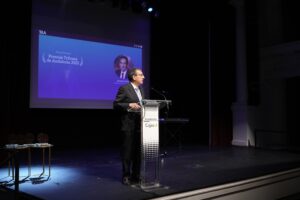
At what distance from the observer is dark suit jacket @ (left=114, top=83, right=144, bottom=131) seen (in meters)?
3.47

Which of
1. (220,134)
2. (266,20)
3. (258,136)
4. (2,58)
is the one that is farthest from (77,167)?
(266,20)

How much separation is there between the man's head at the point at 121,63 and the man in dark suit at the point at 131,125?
338 centimetres

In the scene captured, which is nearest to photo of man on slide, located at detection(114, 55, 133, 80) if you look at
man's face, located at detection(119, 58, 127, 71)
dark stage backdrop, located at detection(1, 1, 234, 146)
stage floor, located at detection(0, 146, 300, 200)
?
man's face, located at detection(119, 58, 127, 71)

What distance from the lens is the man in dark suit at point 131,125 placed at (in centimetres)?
346

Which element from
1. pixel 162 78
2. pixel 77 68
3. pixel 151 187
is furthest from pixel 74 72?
pixel 151 187

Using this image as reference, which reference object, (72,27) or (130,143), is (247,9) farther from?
(130,143)

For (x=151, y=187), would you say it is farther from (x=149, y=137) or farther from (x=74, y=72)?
(x=74, y=72)

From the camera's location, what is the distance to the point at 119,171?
14.6 feet

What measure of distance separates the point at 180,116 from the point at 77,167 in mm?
4167

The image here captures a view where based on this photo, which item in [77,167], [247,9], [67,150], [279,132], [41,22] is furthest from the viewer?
[247,9]

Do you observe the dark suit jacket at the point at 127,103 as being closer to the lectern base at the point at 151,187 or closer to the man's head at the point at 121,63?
the lectern base at the point at 151,187

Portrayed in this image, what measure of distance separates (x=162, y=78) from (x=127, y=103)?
4829mm

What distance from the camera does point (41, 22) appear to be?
611cm

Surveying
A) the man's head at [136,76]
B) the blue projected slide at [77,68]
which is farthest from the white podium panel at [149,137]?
the blue projected slide at [77,68]
